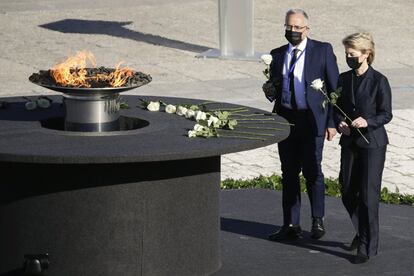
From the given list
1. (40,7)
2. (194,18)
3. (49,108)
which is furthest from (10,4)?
(49,108)

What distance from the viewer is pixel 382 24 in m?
23.7

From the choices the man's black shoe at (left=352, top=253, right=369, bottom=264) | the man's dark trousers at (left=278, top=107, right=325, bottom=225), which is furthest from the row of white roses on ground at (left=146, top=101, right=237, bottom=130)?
the man's black shoe at (left=352, top=253, right=369, bottom=264)

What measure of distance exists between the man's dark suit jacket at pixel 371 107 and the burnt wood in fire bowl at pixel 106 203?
0.75 metres

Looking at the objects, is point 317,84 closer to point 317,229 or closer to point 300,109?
point 300,109

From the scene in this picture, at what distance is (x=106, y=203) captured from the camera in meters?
9.05

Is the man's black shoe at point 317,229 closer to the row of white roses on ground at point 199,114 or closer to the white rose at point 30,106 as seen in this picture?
the row of white roses on ground at point 199,114

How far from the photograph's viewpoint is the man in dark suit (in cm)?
1041

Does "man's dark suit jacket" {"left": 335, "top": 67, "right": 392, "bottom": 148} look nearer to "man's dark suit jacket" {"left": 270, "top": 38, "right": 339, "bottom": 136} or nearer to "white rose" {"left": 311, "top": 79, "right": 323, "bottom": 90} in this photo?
"white rose" {"left": 311, "top": 79, "right": 323, "bottom": 90}

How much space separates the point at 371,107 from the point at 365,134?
0.72ft

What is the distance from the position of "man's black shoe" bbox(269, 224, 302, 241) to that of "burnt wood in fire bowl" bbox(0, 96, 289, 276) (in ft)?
4.14

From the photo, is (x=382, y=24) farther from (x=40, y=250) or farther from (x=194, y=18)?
(x=40, y=250)

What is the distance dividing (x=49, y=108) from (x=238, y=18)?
10.2 meters

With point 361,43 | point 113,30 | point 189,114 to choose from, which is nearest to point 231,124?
point 189,114

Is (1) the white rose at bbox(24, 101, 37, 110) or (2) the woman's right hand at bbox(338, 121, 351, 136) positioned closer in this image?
(2) the woman's right hand at bbox(338, 121, 351, 136)
